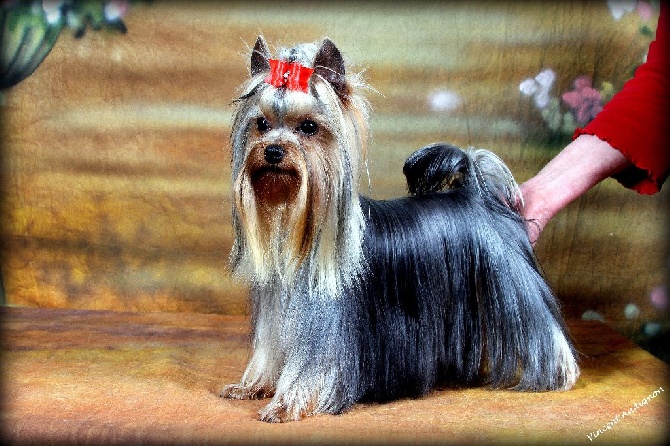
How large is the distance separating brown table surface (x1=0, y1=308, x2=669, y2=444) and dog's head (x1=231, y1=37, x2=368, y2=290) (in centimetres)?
43

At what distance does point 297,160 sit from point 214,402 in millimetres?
762

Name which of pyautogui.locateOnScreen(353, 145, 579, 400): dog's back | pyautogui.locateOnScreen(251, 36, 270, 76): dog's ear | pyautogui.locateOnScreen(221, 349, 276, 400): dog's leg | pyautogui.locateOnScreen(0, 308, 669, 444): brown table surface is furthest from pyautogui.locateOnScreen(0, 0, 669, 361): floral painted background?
pyautogui.locateOnScreen(221, 349, 276, 400): dog's leg

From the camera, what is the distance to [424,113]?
3.41 metres

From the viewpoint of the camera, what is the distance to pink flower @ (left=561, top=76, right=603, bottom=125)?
3.37 m

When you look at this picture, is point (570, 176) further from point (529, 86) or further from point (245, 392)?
point (245, 392)

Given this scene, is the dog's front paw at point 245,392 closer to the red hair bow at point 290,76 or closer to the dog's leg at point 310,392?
the dog's leg at point 310,392

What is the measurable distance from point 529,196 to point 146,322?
1.61m

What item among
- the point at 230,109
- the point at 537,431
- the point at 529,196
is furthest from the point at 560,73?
the point at 537,431

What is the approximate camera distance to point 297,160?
2.12m

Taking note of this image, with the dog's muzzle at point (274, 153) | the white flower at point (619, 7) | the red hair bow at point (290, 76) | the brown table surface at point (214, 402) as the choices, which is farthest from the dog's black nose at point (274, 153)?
the white flower at point (619, 7)

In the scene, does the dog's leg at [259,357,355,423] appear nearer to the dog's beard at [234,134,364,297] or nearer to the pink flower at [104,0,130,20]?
the dog's beard at [234,134,364,297]

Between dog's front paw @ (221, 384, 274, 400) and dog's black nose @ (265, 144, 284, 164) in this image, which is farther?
dog's front paw @ (221, 384, 274, 400)

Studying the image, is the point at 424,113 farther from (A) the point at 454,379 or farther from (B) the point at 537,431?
(B) the point at 537,431

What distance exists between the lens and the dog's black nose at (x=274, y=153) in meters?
2.11
